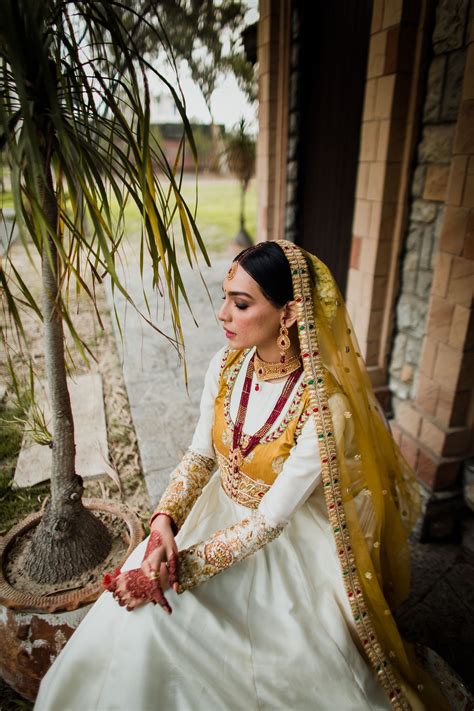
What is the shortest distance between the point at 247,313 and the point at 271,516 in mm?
682

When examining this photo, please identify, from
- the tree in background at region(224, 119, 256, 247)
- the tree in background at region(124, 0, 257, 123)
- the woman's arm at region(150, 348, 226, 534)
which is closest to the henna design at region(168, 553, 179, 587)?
the woman's arm at region(150, 348, 226, 534)

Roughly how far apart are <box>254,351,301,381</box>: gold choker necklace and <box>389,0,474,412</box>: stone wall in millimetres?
1630

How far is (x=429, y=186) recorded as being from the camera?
2814 millimetres

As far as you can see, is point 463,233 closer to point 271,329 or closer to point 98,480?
point 271,329

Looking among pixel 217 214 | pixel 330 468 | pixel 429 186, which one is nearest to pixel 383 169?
pixel 429 186

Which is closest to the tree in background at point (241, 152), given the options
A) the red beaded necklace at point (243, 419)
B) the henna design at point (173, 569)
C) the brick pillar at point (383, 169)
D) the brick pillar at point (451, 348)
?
the brick pillar at point (383, 169)

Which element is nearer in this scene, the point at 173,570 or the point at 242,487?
the point at 173,570

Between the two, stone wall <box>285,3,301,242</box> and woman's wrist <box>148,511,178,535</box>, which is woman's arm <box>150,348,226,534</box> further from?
stone wall <box>285,3,301,242</box>

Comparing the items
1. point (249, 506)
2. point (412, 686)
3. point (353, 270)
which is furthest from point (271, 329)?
point (353, 270)

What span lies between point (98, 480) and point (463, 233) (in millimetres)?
2770

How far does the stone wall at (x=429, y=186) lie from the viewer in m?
2.53

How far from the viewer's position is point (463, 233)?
2471 mm

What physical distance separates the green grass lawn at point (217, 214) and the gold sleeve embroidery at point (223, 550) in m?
6.56

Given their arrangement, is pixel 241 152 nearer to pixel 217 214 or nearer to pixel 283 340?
pixel 217 214
